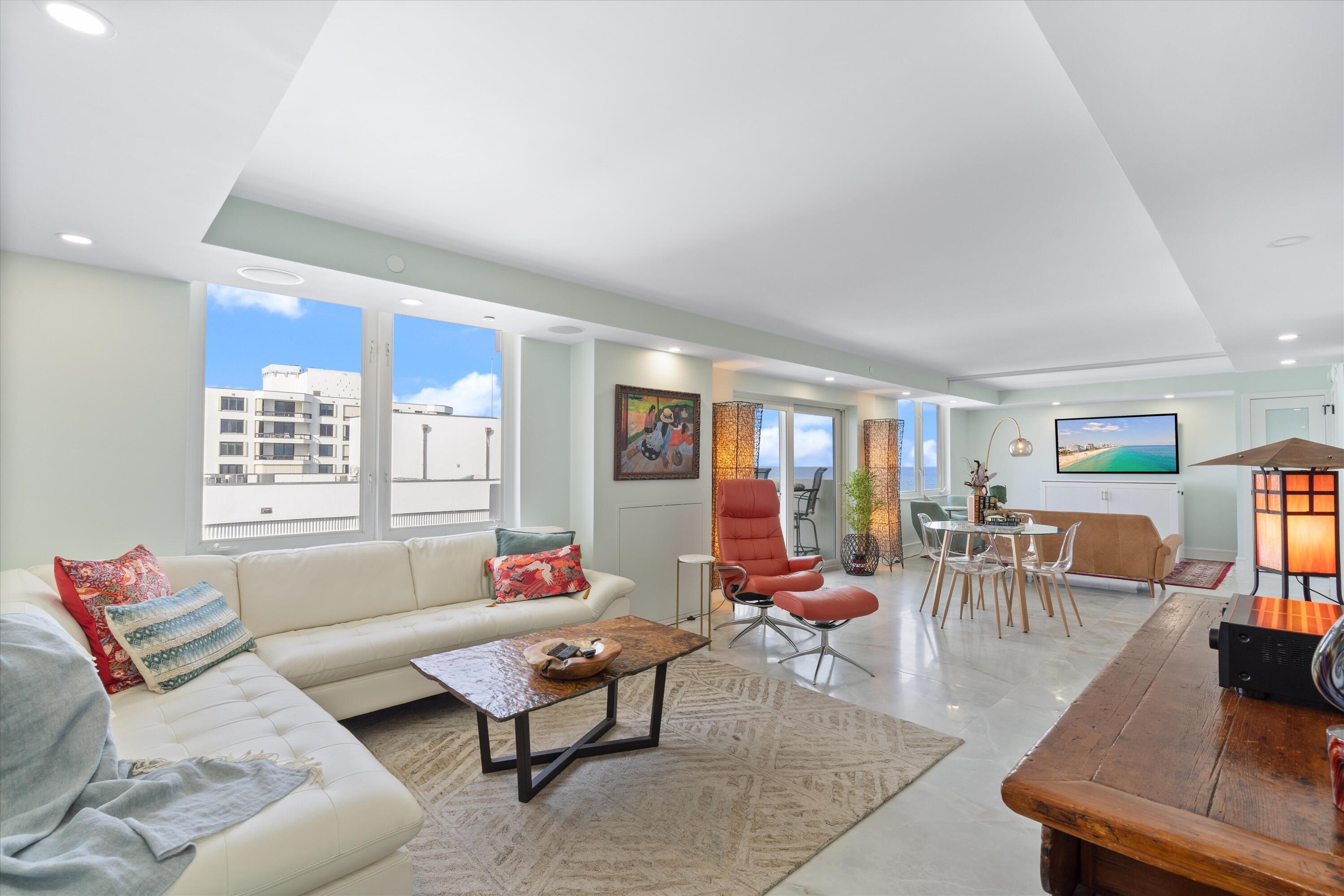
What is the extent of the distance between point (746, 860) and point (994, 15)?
105 inches

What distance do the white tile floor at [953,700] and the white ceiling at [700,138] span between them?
2187mm

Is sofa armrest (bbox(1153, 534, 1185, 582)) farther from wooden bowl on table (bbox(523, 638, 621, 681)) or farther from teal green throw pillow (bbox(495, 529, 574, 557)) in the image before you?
wooden bowl on table (bbox(523, 638, 621, 681))

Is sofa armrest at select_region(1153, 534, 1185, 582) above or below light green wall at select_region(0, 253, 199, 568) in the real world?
below

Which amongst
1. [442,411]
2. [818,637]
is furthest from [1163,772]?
[442,411]

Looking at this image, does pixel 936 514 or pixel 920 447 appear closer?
pixel 936 514

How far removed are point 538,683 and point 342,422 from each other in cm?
236

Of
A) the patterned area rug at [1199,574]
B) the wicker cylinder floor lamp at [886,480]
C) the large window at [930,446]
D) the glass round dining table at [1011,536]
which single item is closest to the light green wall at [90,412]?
the glass round dining table at [1011,536]

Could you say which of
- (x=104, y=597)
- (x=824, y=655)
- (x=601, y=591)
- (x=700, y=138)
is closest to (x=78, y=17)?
(x=700, y=138)

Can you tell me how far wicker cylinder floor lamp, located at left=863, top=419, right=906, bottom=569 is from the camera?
25.5 feet

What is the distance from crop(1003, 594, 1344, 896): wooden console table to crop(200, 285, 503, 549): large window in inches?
150

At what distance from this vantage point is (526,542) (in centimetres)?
402

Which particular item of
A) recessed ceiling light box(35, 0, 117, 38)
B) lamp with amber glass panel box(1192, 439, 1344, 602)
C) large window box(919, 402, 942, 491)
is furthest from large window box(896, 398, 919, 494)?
recessed ceiling light box(35, 0, 117, 38)

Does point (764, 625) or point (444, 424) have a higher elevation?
point (444, 424)

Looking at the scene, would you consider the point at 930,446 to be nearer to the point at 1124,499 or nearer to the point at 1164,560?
the point at 1124,499
